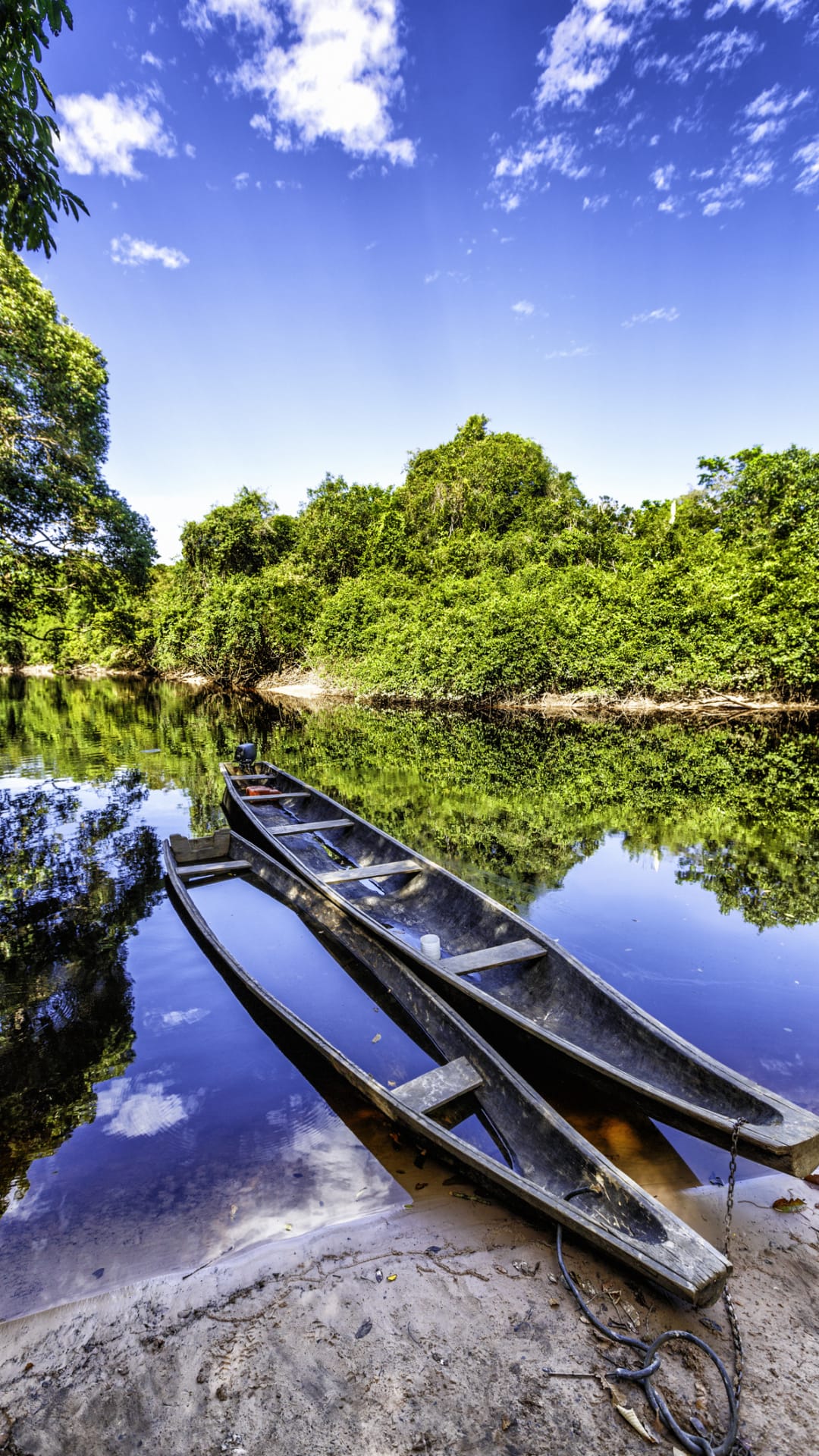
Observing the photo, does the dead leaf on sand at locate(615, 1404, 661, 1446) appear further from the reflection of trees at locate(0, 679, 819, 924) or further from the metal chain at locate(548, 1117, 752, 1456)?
the reflection of trees at locate(0, 679, 819, 924)

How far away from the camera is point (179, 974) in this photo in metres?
4.86

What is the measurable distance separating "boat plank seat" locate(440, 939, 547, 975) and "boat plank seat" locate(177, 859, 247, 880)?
3.38 meters

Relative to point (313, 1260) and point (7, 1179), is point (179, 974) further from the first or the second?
point (313, 1260)

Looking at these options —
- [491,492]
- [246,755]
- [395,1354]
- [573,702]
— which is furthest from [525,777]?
[491,492]

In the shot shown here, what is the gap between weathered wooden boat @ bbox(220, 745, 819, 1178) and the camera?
2.42 m

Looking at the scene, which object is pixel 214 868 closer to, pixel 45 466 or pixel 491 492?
pixel 45 466

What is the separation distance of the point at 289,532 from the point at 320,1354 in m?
37.7

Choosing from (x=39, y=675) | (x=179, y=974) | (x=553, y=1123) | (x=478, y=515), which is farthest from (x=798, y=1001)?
(x=39, y=675)

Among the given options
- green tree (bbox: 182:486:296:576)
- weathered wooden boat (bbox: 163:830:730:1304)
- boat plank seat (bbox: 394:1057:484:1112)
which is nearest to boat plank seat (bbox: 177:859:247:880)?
weathered wooden boat (bbox: 163:830:730:1304)

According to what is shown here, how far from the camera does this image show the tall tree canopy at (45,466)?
13.1 metres

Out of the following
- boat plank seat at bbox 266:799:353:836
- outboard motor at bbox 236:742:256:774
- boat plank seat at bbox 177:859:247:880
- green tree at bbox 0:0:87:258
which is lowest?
boat plank seat at bbox 177:859:247:880

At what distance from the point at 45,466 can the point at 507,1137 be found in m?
16.6

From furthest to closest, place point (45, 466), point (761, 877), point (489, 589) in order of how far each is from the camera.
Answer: point (489, 589) < point (45, 466) < point (761, 877)

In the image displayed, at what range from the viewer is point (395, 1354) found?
1.97 m
